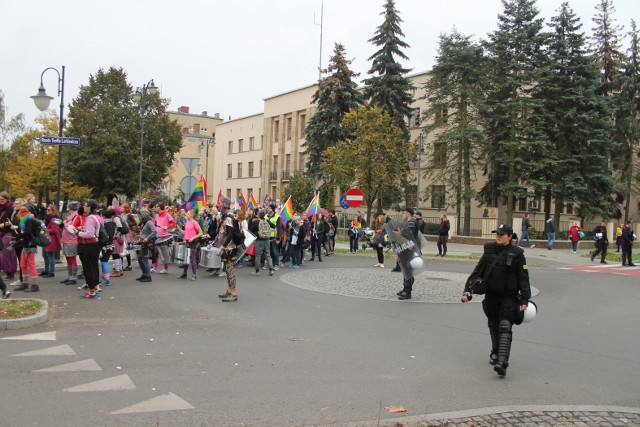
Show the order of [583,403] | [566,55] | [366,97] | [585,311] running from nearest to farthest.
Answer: [583,403]
[585,311]
[566,55]
[366,97]

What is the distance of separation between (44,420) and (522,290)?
16.2 ft

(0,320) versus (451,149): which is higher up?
(451,149)

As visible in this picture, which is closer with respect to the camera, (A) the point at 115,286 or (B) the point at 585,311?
(B) the point at 585,311

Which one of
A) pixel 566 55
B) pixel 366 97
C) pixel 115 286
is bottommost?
pixel 115 286

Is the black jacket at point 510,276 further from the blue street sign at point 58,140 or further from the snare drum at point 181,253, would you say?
the blue street sign at point 58,140

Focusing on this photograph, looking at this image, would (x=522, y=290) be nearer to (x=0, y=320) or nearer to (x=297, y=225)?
(x=0, y=320)

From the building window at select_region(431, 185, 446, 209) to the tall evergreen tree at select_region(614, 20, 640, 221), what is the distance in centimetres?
1195

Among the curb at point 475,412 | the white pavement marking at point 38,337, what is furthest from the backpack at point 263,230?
the curb at point 475,412

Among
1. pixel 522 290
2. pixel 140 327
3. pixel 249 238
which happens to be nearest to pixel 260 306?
pixel 249 238

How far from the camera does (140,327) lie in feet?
27.9

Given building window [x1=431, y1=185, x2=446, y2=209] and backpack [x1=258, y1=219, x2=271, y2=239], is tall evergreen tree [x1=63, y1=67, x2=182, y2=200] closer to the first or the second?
building window [x1=431, y1=185, x2=446, y2=209]

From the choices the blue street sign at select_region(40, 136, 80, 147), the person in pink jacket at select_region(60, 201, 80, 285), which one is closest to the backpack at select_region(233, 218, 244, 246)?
the person in pink jacket at select_region(60, 201, 80, 285)

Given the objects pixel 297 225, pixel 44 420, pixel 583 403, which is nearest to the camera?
pixel 44 420

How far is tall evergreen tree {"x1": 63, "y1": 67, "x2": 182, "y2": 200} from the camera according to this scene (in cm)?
4362
